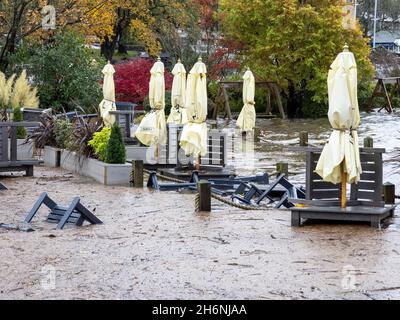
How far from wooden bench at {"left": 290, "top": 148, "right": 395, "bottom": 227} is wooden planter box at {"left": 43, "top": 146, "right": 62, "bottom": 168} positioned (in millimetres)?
9726

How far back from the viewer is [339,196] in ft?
46.0

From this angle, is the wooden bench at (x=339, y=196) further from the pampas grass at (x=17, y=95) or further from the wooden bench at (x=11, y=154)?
the pampas grass at (x=17, y=95)

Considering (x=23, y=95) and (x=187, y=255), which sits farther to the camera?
(x=23, y=95)

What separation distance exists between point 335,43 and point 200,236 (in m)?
35.0

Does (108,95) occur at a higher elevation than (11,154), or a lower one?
higher

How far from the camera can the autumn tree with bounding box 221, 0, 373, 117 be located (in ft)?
151

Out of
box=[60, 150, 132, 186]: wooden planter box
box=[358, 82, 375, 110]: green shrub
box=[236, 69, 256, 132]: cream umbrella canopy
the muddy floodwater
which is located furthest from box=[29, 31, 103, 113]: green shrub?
box=[358, 82, 375, 110]: green shrub

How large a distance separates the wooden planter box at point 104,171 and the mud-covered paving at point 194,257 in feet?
10.6

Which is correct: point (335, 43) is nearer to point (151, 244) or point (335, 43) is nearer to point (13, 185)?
point (13, 185)

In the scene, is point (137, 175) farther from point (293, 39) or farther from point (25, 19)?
point (293, 39)

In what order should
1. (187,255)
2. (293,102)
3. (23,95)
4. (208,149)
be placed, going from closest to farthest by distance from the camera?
(187,255) < (208,149) < (23,95) < (293,102)

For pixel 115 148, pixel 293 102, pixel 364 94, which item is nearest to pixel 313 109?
pixel 293 102

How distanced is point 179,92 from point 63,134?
9.43 feet

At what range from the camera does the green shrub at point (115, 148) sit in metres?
18.9
